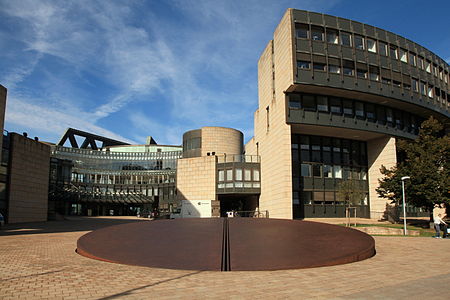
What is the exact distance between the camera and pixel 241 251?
30.0ft

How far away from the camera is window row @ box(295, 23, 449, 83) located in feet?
114

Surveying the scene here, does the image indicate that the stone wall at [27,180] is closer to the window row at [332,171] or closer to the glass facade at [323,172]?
the glass facade at [323,172]

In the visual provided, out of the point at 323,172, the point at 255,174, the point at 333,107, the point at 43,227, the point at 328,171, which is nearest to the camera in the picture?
the point at 43,227

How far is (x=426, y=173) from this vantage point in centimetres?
2573

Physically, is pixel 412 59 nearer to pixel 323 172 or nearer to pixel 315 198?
pixel 323 172

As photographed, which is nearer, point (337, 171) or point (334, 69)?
point (334, 69)

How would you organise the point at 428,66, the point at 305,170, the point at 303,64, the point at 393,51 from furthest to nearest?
the point at 428,66
the point at 393,51
the point at 305,170
the point at 303,64

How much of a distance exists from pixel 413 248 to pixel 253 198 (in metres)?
32.3

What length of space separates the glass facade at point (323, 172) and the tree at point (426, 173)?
25.5ft

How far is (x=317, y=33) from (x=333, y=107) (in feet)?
25.1

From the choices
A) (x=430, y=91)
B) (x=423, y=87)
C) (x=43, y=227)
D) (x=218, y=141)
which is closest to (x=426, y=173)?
(x=423, y=87)

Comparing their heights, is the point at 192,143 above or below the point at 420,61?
below

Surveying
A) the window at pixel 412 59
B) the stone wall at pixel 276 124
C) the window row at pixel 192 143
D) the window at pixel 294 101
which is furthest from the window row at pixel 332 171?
the window row at pixel 192 143

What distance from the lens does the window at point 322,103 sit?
1395 inches
